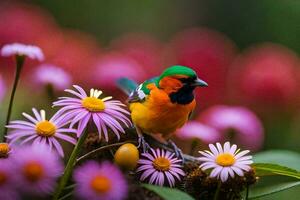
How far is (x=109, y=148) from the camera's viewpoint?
70cm

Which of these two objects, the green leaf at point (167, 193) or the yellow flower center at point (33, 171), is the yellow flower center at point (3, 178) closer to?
the yellow flower center at point (33, 171)

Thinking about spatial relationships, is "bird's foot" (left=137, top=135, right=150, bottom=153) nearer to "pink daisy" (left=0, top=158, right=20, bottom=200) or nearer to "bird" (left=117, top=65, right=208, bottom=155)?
"bird" (left=117, top=65, right=208, bottom=155)

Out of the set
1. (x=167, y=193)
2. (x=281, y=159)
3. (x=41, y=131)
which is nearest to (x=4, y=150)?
(x=41, y=131)

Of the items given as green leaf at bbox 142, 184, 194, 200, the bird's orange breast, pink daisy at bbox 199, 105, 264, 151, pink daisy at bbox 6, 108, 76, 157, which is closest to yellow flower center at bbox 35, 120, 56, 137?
pink daisy at bbox 6, 108, 76, 157

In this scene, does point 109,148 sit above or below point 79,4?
below

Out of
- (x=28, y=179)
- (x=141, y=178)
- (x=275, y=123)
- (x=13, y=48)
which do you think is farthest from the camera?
(x=275, y=123)

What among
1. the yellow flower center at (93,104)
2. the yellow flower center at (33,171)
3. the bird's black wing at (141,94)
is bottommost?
the yellow flower center at (33,171)

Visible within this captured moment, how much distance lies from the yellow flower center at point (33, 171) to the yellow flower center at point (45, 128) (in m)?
0.12

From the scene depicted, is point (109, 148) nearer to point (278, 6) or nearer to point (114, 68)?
point (114, 68)

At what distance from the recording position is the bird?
2.74 ft

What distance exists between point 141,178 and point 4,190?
7.3 inches

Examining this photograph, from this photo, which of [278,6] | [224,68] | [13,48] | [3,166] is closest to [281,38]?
[278,6]

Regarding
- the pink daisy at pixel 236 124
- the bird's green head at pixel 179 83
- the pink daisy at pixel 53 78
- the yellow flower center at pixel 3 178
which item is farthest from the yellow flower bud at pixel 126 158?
the pink daisy at pixel 236 124

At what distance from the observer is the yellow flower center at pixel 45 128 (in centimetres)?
64
